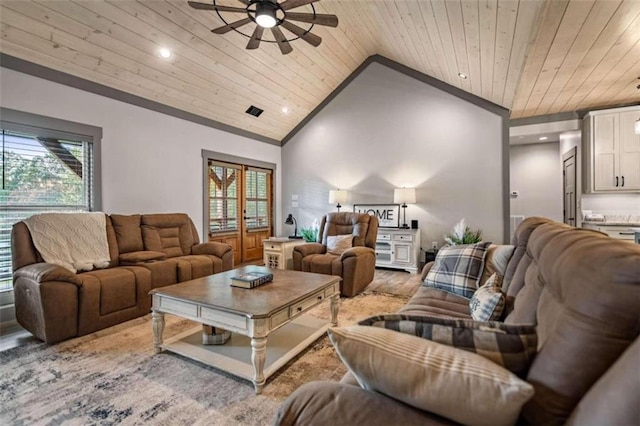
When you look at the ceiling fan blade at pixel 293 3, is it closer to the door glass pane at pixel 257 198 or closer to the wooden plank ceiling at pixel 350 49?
the wooden plank ceiling at pixel 350 49

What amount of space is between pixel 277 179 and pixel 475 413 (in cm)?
641

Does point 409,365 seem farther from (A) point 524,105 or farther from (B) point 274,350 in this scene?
(A) point 524,105

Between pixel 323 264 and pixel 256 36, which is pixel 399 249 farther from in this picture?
pixel 256 36

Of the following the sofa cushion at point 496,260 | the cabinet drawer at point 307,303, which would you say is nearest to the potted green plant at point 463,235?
the sofa cushion at point 496,260

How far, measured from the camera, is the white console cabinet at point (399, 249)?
5324 mm

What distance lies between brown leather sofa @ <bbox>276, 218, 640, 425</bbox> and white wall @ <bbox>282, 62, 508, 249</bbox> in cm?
454

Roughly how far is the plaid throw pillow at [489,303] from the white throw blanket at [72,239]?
347cm

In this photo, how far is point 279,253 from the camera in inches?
182

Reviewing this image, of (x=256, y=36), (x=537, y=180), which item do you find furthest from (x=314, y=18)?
(x=537, y=180)

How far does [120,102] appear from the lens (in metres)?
3.99

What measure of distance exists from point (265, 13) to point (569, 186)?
616 cm

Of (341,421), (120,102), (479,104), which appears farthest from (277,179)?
(341,421)

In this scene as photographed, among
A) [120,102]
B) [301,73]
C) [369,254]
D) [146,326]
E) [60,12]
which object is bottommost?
[146,326]

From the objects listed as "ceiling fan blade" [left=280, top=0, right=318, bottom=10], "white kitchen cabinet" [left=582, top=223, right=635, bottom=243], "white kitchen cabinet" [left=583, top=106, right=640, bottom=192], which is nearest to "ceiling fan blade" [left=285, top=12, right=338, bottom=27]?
"ceiling fan blade" [left=280, top=0, right=318, bottom=10]
